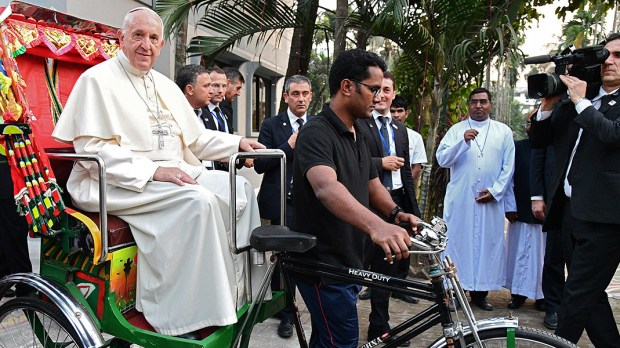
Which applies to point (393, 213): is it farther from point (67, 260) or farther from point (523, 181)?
point (523, 181)

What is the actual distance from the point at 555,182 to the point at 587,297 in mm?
766

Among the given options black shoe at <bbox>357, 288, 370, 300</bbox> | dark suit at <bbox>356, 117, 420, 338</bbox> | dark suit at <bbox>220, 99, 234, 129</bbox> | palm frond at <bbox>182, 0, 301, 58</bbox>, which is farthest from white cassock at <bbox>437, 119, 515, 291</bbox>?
palm frond at <bbox>182, 0, 301, 58</bbox>

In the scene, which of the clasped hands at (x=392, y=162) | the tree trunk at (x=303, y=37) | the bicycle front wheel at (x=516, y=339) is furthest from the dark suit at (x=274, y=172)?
the tree trunk at (x=303, y=37)

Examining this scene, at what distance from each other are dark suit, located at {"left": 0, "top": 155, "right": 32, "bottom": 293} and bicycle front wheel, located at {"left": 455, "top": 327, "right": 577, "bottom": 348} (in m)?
3.88

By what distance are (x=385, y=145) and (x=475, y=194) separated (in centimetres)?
110

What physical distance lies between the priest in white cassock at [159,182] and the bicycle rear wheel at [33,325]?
0.39 m

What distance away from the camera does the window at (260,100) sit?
1761 cm

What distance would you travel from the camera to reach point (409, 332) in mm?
2523

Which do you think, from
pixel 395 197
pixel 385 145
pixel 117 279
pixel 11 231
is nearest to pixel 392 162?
pixel 385 145

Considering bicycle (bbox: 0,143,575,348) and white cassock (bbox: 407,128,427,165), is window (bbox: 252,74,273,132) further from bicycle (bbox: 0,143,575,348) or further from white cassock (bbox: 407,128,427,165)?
bicycle (bbox: 0,143,575,348)

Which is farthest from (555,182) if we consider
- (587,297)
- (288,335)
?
(288,335)

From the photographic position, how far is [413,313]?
5059mm

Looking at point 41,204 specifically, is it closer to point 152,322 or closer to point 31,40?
point 152,322

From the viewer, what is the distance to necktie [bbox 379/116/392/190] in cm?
473
